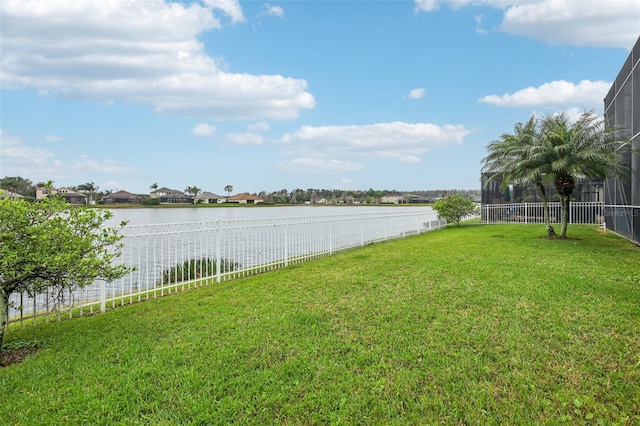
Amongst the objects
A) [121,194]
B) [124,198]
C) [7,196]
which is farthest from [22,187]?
[121,194]

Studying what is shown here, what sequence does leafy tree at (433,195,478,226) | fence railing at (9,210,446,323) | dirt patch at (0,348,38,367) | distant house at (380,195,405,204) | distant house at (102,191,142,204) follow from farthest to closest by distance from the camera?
distant house at (380,195,405,204)
distant house at (102,191,142,204)
leafy tree at (433,195,478,226)
fence railing at (9,210,446,323)
dirt patch at (0,348,38,367)

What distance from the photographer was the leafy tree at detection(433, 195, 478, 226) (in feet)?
61.6

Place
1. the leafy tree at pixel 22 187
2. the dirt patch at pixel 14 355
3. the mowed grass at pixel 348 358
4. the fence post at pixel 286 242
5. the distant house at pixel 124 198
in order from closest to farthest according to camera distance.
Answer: the mowed grass at pixel 348 358
the dirt patch at pixel 14 355
the leafy tree at pixel 22 187
the fence post at pixel 286 242
the distant house at pixel 124 198

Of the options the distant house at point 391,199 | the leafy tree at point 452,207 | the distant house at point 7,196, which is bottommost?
the leafy tree at point 452,207

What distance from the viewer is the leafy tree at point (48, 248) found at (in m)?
3.56

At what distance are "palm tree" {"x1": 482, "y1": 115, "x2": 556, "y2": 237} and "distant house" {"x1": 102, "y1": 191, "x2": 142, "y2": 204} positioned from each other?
111 ft

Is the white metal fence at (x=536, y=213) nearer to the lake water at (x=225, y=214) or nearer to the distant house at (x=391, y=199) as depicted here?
the lake water at (x=225, y=214)

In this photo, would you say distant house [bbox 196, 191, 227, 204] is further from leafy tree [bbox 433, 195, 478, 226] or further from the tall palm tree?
the tall palm tree

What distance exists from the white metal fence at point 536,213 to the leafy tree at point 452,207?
329 cm

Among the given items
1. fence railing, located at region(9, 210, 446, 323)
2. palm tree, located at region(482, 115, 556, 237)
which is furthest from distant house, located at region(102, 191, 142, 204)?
palm tree, located at region(482, 115, 556, 237)

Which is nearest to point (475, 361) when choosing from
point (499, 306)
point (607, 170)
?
point (499, 306)

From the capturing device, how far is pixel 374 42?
13227 mm

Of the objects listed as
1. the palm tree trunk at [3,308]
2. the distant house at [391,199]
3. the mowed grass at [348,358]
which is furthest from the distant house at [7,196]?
the distant house at [391,199]

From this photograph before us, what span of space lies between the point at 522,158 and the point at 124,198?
121ft
